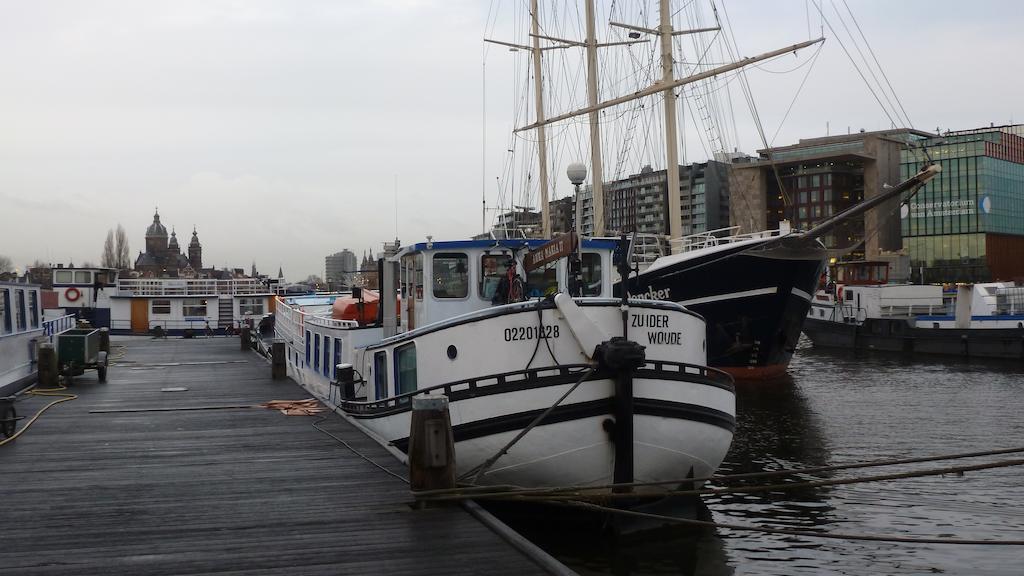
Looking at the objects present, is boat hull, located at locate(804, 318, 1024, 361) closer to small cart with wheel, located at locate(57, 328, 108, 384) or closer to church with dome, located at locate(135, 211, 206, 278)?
small cart with wheel, located at locate(57, 328, 108, 384)

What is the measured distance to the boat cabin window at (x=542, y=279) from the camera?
1523 cm

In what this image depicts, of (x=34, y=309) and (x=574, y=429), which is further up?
(x=34, y=309)

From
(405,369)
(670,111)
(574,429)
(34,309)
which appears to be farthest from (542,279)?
(670,111)

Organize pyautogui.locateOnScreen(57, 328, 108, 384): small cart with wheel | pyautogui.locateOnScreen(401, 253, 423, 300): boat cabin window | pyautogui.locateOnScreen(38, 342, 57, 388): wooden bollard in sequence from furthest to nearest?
pyautogui.locateOnScreen(57, 328, 108, 384): small cart with wheel
pyautogui.locateOnScreen(38, 342, 57, 388): wooden bollard
pyautogui.locateOnScreen(401, 253, 423, 300): boat cabin window

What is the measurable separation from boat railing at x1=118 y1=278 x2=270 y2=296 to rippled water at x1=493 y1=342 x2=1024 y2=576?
123ft

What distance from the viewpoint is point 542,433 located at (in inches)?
453

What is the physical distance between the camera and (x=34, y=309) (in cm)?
2345

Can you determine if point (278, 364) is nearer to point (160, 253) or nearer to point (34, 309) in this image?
point (34, 309)

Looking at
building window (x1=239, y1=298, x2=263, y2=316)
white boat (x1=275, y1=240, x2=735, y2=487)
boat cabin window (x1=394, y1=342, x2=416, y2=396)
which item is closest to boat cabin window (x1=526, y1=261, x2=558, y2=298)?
boat cabin window (x1=394, y1=342, x2=416, y2=396)

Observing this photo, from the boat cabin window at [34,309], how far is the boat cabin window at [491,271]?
1454 cm

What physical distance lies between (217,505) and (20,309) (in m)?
15.4

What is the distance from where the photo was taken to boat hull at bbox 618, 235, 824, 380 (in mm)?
33688

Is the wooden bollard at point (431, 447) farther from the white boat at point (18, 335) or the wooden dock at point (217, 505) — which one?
the white boat at point (18, 335)

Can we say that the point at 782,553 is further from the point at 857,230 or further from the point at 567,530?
the point at 857,230
